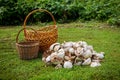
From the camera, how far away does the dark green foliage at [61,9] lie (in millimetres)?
7895

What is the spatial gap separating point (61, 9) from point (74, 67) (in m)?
3.99

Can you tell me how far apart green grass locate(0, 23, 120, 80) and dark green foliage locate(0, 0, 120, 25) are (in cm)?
132

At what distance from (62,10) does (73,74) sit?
4299 millimetres

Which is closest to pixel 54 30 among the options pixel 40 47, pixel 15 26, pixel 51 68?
pixel 40 47

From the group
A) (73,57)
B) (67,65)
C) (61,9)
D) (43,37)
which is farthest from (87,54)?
(61,9)

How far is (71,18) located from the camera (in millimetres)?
8375

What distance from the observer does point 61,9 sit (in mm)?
8102

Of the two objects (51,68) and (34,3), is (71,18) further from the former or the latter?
(51,68)

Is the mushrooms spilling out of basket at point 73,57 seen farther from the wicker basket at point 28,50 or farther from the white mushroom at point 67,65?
the wicker basket at point 28,50

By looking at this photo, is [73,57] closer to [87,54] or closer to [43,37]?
[87,54]

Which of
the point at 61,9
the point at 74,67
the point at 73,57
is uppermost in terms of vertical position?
the point at 61,9

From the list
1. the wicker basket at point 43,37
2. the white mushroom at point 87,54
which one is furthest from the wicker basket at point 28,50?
the white mushroom at point 87,54

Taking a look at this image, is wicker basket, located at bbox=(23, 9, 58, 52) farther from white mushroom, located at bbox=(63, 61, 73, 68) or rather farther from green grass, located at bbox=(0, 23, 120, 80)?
white mushroom, located at bbox=(63, 61, 73, 68)

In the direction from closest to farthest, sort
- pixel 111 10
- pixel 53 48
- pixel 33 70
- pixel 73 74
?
pixel 73 74 < pixel 33 70 < pixel 53 48 < pixel 111 10
